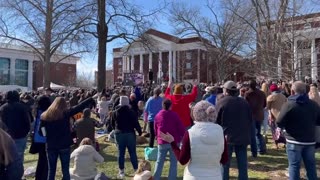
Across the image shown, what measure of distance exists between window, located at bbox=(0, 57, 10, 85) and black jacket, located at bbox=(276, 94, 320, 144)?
79.4 meters

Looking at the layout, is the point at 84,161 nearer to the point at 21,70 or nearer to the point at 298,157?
the point at 298,157

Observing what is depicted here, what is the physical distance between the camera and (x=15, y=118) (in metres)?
7.57

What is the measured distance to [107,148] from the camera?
1155 cm

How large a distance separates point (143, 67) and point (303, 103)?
71.0m

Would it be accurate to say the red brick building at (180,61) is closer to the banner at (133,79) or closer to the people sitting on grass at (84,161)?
the banner at (133,79)

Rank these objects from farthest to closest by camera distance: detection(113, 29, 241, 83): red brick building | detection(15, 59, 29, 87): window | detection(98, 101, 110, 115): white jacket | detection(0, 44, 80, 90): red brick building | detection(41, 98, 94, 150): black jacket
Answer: detection(15, 59, 29, 87): window
detection(0, 44, 80, 90): red brick building
detection(113, 29, 241, 83): red brick building
detection(98, 101, 110, 115): white jacket
detection(41, 98, 94, 150): black jacket

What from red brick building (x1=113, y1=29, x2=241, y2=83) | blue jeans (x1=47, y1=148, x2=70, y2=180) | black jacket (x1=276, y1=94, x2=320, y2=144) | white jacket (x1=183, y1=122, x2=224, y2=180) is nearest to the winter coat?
blue jeans (x1=47, y1=148, x2=70, y2=180)

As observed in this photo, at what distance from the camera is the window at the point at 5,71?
79.0 m

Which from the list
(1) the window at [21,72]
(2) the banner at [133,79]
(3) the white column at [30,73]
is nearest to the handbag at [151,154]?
(2) the banner at [133,79]

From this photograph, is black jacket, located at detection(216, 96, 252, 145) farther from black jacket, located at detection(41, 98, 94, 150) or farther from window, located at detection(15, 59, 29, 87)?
window, located at detection(15, 59, 29, 87)

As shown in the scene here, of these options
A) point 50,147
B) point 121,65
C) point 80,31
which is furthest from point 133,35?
point 121,65

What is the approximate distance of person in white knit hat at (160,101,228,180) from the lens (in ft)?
14.0

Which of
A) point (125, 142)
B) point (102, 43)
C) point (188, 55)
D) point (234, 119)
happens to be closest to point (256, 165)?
point (234, 119)

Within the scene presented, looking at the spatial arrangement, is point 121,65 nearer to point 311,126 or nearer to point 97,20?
point 97,20
